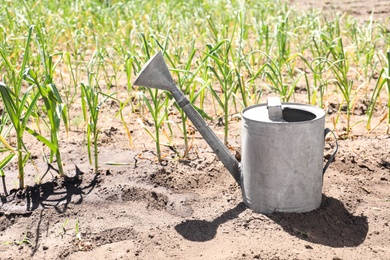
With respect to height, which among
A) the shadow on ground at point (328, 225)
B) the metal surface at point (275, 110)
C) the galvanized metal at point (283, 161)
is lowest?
the shadow on ground at point (328, 225)

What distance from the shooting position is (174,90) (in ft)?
8.93

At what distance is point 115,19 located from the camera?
5750 mm

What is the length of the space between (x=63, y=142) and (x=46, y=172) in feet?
1.35

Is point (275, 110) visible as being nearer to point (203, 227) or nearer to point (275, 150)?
Answer: point (275, 150)

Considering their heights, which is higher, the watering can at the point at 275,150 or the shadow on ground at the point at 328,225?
the watering can at the point at 275,150

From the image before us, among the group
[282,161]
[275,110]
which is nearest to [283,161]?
[282,161]

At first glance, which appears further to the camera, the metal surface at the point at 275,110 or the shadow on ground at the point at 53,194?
the shadow on ground at the point at 53,194

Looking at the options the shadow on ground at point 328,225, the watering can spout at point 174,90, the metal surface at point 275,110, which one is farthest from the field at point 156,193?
the metal surface at point 275,110

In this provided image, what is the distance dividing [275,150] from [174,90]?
0.47 metres

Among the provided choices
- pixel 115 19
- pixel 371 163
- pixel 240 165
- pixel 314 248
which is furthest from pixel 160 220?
pixel 115 19

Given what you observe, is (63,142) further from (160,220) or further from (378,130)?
(378,130)

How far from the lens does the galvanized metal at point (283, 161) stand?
8.55 ft

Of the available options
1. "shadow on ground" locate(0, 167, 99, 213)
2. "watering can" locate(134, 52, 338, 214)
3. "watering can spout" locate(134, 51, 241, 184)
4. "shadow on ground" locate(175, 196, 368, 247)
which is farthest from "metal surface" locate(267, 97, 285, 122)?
"shadow on ground" locate(0, 167, 99, 213)

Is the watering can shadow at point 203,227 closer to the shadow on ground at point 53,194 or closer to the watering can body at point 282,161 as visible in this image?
the watering can body at point 282,161
